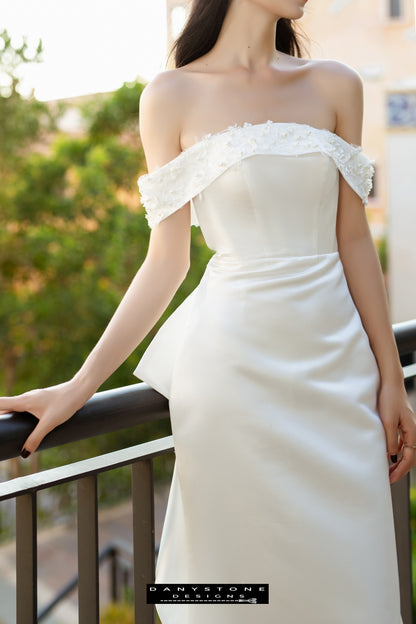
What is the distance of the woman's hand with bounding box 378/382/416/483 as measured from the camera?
1296 millimetres

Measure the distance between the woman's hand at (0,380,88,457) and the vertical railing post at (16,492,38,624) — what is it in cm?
10

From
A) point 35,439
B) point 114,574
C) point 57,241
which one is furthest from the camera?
point 57,241

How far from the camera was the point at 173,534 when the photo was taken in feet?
4.32

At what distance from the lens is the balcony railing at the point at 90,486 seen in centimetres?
106

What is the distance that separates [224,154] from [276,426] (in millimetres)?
489

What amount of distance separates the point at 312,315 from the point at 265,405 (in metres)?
0.17

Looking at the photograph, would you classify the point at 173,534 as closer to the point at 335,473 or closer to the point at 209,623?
the point at 209,623

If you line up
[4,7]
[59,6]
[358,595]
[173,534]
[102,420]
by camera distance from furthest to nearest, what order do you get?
A: [59,6] < [4,7] < [173,534] < [358,595] < [102,420]

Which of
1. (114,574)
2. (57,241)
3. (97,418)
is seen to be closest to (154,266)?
(97,418)

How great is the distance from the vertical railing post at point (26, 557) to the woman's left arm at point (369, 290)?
0.63 meters

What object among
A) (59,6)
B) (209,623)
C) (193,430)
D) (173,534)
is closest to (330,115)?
(193,430)

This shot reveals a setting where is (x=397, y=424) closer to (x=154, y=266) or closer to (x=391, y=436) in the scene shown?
(x=391, y=436)

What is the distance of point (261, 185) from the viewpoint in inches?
51.1

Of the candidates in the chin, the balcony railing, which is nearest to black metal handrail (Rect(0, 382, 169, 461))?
the balcony railing
